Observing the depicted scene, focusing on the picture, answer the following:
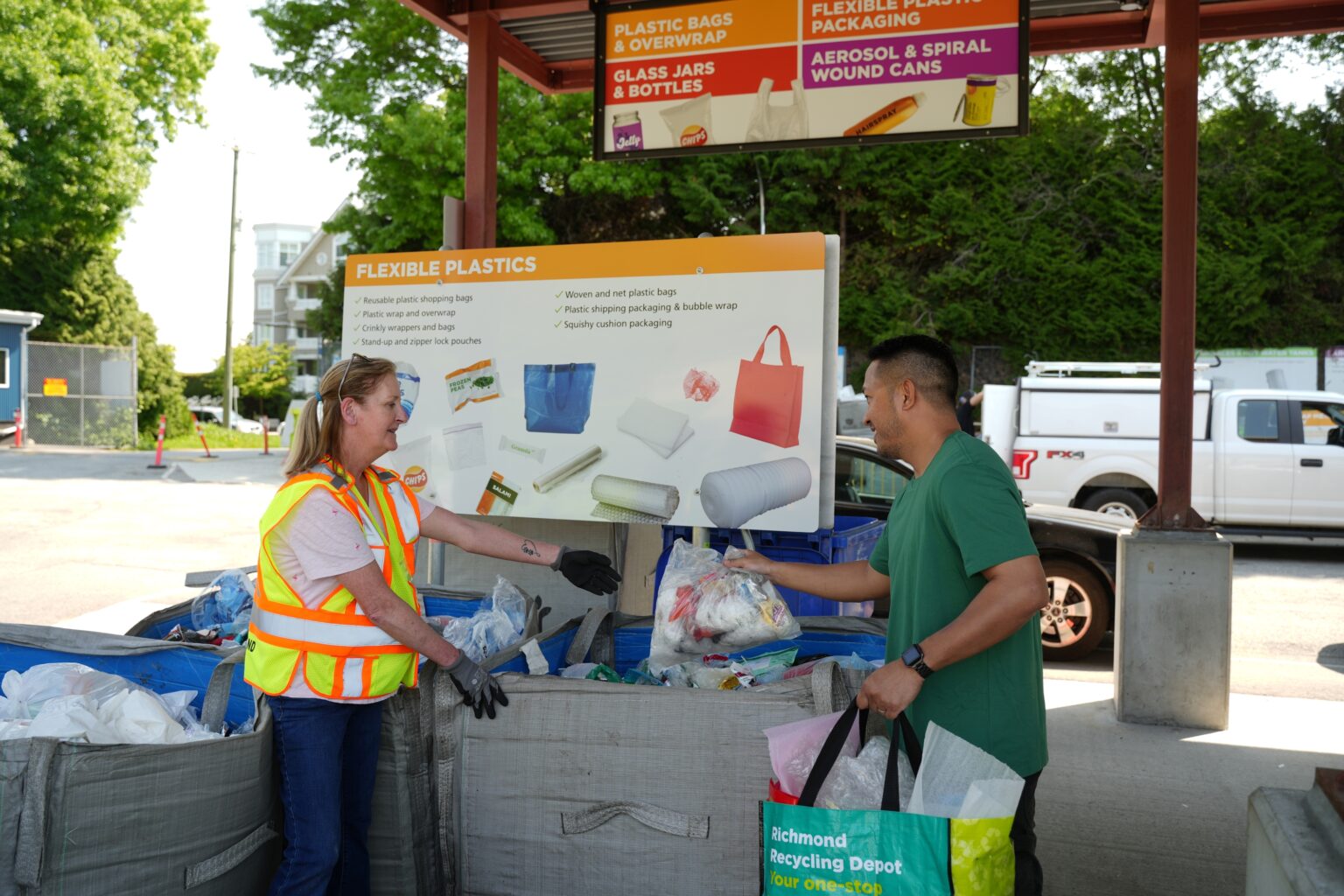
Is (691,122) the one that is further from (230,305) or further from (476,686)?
(230,305)

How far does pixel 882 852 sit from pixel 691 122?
13.1ft

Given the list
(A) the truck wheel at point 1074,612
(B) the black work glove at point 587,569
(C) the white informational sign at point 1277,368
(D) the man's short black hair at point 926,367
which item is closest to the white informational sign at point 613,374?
(B) the black work glove at point 587,569

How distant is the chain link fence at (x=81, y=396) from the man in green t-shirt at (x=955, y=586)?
28.3 m

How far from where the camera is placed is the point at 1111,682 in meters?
6.98

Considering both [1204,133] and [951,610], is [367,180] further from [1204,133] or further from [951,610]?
[951,610]

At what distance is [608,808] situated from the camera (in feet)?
9.74

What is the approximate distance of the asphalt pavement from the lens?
13.6ft

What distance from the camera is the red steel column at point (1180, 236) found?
539 centimetres

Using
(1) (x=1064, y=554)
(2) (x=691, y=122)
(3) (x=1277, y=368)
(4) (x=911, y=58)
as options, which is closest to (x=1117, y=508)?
(1) (x=1064, y=554)

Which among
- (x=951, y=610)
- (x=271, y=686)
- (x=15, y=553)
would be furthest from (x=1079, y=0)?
(x=15, y=553)

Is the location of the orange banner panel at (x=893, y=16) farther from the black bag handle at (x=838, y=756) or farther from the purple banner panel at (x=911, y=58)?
the black bag handle at (x=838, y=756)

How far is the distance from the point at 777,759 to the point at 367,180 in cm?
1884

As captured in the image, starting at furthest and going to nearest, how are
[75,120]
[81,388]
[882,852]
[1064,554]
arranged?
[81,388]
[75,120]
[1064,554]
[882,852]

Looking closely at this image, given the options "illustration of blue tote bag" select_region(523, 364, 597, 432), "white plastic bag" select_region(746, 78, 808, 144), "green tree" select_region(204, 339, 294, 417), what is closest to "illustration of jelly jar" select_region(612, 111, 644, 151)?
"white plastic bag" select_region(746, 78, 808, 144)
